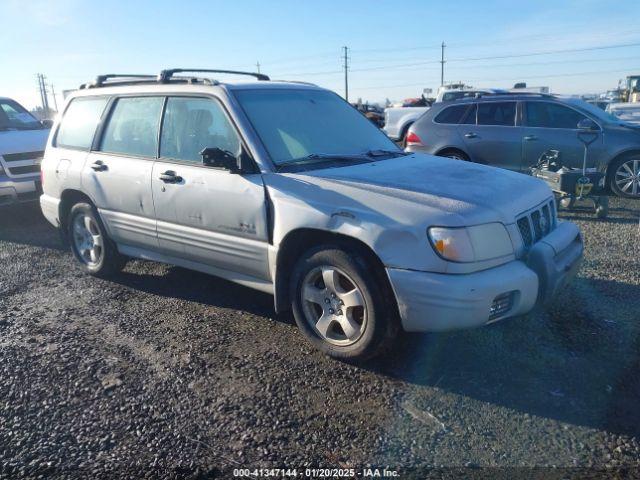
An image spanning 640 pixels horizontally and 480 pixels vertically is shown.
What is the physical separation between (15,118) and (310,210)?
8.03 metres

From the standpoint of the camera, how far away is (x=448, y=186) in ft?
12.0

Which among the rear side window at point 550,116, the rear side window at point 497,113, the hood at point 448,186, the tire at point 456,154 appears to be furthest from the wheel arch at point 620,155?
the hood at point 448,186

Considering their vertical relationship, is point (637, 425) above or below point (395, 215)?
below

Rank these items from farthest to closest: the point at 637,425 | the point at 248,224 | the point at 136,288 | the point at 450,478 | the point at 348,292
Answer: the point at 136,288, the point at 248,224, the point at 348,292, the point at 637,425, the point at 450,478

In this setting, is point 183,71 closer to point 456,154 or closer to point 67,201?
point 67,201

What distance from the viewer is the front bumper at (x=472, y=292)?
124 inches

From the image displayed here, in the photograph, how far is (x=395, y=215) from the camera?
331 cm

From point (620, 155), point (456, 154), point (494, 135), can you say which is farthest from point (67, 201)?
point (620, 155)

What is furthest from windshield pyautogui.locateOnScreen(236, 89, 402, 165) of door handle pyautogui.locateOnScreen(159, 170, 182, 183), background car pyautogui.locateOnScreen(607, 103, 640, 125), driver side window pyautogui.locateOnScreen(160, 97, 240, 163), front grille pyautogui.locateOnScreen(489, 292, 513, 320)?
background car pyautogui.locateOnScreen(607, 103, 640, 125)

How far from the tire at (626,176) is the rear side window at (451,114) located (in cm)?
240

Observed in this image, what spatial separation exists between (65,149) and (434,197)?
3887 millimetres

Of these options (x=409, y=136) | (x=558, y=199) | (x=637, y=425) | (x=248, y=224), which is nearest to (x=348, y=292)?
(x=248, y=224)

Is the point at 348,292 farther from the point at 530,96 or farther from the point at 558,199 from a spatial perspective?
the point at 530,96

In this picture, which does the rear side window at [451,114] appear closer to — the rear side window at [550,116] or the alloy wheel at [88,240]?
the rear side window at [550,116]
